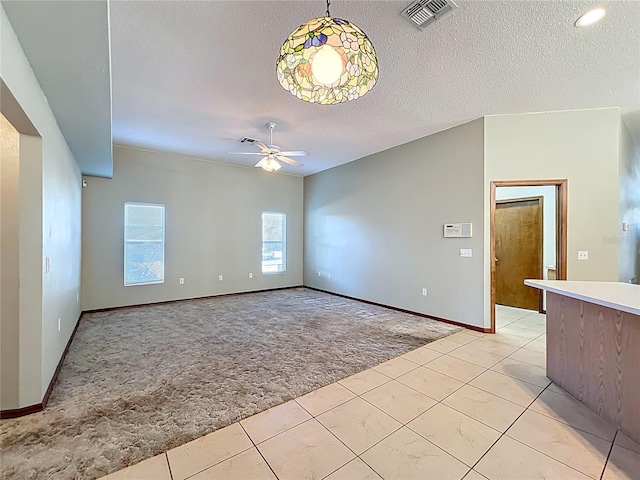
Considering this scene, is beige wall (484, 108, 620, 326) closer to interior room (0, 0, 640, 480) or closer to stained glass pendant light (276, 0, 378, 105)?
interior room (0, 0, 640, 480)

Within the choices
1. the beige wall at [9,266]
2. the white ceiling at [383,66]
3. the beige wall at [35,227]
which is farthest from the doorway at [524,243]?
the beige wall at [9,266]

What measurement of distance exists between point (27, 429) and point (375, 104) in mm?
4323

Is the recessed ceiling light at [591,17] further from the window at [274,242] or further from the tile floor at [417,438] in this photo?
the window at [274,242]

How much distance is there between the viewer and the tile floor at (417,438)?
1.64 meters

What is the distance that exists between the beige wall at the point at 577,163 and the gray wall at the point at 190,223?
4906mm

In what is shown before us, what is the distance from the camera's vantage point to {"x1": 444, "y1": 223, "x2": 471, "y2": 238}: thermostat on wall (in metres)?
4.29

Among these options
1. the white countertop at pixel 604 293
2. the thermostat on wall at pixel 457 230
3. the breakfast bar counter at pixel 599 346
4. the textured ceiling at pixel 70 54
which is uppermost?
the textured ceiling at pixel 70 54

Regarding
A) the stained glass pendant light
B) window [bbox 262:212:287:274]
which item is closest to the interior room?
the stained glass pendant light

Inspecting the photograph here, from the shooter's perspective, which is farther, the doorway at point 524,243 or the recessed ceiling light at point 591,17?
the doorway at point 524,243

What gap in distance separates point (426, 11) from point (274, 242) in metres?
5.89

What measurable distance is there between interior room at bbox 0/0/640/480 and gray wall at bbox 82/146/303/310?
68 mm

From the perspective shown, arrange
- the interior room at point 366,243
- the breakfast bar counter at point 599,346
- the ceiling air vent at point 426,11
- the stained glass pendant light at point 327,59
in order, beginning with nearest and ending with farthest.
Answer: the stained glass pendant light at point 327,59 < the interior room at point 366,243 < the breakfast bar counter at point 599,346 < the ceiling air vent at point 426,11

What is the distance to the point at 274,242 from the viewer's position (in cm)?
742

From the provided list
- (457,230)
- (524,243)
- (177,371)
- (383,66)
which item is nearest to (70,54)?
(383,66)
